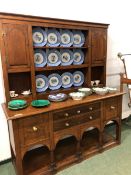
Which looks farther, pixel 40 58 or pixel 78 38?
pixel 78 38

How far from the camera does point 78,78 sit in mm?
2506

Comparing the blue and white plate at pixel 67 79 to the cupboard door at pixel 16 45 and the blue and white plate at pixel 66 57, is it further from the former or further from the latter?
the cupboard door at pixel 16 45

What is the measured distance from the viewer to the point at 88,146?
2.39 meters

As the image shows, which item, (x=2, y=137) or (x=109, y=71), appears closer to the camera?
(x=2, y=137)

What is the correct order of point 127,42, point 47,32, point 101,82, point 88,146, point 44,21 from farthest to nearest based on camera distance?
point 127,42, point 101,82, point 88,146, point 47,32, point 44,21

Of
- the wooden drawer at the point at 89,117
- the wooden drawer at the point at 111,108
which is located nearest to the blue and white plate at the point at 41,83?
the wooden drawer at the point at 89,117

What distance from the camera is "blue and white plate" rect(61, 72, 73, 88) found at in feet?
7.82

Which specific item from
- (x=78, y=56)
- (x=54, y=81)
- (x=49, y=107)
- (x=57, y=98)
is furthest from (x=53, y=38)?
(x=49, y=107)

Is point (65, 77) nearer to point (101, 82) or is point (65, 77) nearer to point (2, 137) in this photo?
point (101, 82)

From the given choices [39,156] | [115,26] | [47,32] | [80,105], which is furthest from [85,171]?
[115,26]

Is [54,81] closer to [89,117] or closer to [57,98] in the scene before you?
[57,98]

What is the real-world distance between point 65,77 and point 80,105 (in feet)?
1.85

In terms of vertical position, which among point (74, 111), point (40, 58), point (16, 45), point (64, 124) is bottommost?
point (64, 124)

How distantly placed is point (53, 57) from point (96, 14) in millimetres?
1102
